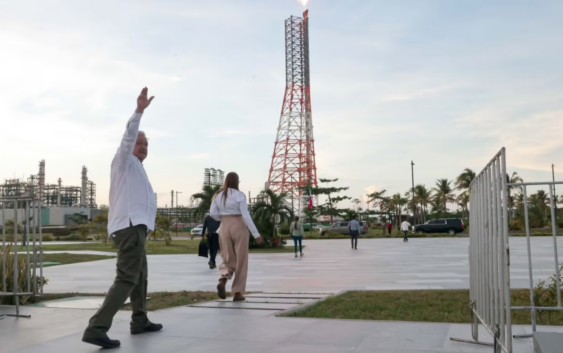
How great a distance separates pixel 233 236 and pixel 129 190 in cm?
251

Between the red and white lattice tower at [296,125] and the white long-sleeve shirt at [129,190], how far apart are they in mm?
60605

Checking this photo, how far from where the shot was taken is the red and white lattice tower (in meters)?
70.0

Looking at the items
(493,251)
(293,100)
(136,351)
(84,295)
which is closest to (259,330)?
(136,351)

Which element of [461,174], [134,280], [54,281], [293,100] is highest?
[293,100]

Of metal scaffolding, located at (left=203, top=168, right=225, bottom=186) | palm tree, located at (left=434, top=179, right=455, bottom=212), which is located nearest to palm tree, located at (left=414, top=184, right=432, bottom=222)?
palm tree, located at (left=434, top=179, right=455, bottom=212)

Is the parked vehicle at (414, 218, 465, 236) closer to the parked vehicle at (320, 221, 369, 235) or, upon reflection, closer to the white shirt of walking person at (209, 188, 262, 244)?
the parked vehicle at (320, 221, 369, 235)

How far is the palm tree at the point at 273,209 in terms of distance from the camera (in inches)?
991

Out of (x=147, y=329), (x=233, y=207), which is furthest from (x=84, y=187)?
(x=147, y=329)

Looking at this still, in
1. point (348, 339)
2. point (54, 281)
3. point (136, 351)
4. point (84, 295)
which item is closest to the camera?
point (136, 351)

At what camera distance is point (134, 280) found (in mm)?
4484

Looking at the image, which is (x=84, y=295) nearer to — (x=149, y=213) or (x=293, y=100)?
(x=149, y=213)

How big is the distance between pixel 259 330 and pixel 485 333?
2083mm

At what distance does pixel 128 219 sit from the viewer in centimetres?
450

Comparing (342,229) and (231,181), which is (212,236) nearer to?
(231,181)
